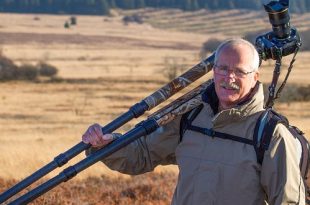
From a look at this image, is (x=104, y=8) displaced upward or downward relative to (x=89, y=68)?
downward

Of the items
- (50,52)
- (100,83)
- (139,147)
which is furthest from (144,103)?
(50,52)

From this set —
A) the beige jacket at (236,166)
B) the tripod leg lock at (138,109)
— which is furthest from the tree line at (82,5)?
the beige jacket at (236,166)

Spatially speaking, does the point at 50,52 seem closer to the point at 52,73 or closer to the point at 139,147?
the point at 52,73

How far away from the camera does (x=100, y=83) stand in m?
59.8

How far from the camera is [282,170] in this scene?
449 cm

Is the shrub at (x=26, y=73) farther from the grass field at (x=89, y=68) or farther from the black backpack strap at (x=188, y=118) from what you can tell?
the black backpack strap at (x=188, y=118)

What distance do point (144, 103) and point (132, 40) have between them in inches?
4541

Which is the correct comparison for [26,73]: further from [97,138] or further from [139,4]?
[139,4]

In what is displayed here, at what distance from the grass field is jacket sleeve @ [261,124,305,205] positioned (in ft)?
29.3

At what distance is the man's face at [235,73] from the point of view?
15.2ft

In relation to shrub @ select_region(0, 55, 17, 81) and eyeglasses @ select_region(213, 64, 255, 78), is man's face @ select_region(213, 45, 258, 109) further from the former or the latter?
shrub @ select_region(0, 55, 17, 81)

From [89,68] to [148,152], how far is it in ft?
232

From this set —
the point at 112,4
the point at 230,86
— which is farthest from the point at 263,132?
the point at 112,4

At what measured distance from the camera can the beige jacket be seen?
4.49m
